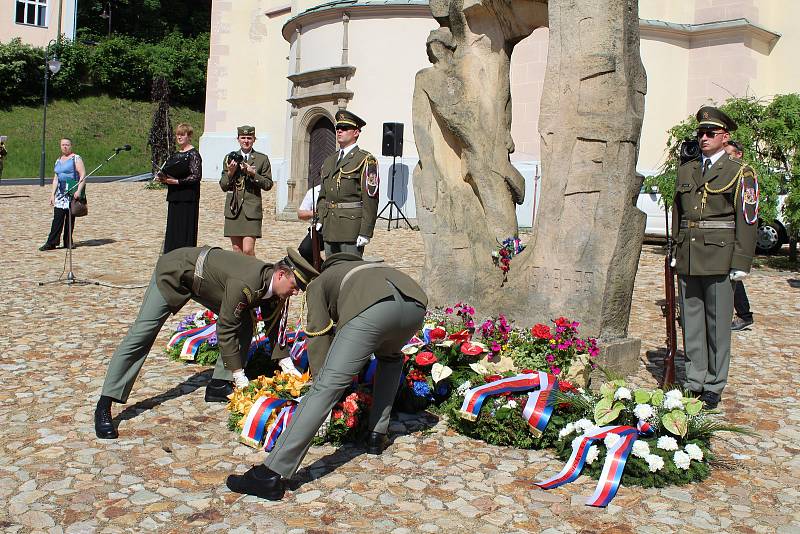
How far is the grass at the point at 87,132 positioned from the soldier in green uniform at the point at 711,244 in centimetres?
2928

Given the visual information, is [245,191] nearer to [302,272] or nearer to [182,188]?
[182,188]

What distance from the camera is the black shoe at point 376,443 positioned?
490 centimetres

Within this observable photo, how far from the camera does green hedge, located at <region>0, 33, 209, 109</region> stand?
3941cm

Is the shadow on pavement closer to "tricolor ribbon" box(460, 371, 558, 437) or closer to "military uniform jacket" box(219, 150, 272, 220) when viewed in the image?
"tricolor ribbon" box(460, 371, 558, 437)

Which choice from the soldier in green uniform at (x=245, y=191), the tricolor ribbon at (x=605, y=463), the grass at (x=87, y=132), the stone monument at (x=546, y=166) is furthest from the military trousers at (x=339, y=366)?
the grass at (x=87, y=132)

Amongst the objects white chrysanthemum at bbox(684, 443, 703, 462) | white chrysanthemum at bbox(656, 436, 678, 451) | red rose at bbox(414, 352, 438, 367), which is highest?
red rose at bbox(414, 352, 438, 367)

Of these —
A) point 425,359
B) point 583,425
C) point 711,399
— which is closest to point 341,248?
point 425,359

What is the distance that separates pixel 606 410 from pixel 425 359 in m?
1.27

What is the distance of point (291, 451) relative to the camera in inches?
165

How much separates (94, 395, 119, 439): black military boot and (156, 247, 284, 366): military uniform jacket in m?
0.66

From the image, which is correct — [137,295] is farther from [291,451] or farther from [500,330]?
[291,451]

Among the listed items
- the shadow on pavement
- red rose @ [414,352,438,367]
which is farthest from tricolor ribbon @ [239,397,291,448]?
red rose @ [414,352,438,367]

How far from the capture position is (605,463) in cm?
453

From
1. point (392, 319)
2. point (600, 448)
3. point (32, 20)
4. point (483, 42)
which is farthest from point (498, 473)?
point (32, 20)
